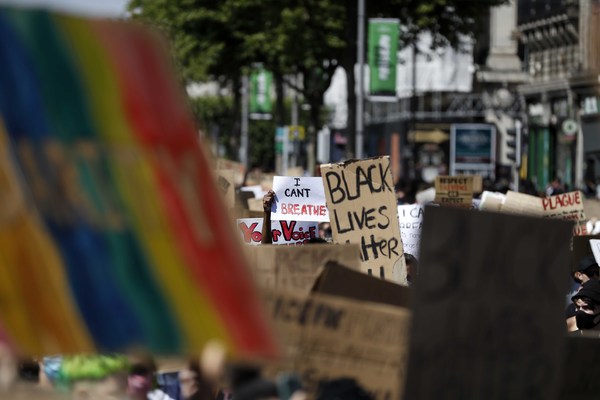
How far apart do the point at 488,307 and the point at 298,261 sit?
115cm

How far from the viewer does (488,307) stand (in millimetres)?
5379

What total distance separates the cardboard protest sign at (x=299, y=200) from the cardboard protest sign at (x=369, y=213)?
263 centimetres

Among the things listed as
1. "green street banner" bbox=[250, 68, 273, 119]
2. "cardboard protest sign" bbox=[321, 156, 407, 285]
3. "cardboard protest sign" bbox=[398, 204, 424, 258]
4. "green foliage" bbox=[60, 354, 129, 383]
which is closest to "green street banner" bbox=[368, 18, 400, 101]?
"cardboard protest sign" bbox=[398, 204, 424, 258]

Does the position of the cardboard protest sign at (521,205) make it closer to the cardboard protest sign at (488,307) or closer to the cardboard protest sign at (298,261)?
the cardboard protest sign at (298,261)

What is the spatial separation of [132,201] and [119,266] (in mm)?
160

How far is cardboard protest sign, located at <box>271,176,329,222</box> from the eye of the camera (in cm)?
1395

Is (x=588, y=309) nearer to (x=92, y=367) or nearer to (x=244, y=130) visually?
(x=92, y=367)

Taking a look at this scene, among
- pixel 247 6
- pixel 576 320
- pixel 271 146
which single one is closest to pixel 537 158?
pixel 247 6

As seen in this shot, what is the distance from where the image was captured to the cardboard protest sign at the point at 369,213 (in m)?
10.4

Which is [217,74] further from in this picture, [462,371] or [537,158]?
[462,371]

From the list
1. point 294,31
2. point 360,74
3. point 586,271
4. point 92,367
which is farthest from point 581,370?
point 294,31

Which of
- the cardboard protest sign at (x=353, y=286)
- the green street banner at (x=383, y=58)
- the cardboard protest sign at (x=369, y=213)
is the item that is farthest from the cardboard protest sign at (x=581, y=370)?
the green street banner at (x=383, y=58)

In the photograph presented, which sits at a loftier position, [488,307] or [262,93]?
[488,307]

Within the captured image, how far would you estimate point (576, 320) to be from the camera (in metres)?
9.86
